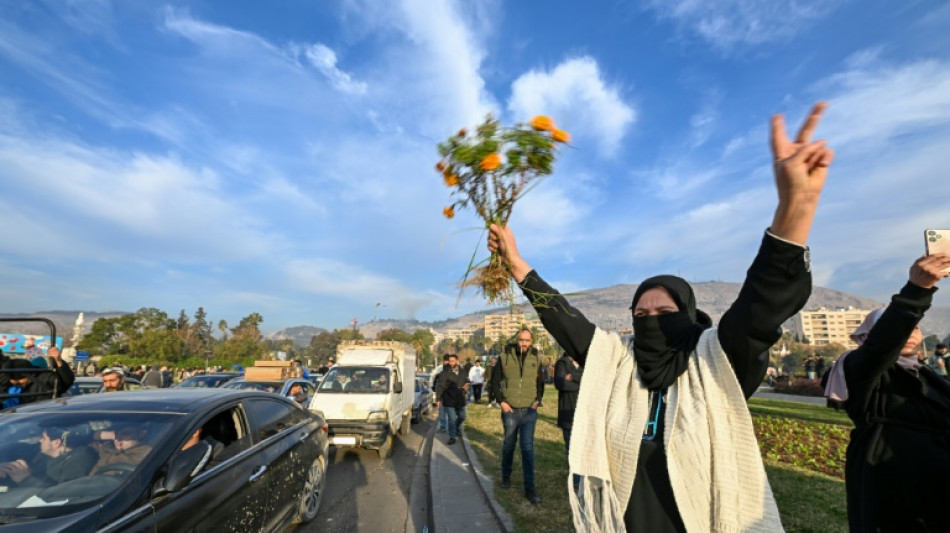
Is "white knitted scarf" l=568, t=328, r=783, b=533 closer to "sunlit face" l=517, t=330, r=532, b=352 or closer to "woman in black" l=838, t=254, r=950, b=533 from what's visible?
"woman in black" l=838, t=254, r=950, b=533

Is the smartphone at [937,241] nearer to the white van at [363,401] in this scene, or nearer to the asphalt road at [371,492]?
the asphalt road at [371,492]

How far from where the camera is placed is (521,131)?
2385 millimetres

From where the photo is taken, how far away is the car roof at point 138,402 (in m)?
3.55

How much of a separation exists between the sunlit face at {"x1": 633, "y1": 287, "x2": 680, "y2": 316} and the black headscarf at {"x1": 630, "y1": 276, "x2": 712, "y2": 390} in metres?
0.02

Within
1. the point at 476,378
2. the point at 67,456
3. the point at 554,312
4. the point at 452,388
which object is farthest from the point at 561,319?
the point at 476,378

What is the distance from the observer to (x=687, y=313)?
194 centimetres

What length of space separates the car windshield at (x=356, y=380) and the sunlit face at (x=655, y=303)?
856cm

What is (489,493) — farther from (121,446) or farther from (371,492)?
(121,446)

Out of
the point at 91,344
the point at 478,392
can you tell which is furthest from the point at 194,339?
the point at 478,392

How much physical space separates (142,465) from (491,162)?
2898 mm

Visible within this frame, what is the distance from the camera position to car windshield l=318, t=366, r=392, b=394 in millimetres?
9828

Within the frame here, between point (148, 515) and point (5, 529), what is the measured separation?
609mm

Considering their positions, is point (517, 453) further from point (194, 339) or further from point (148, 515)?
point (194, 339)

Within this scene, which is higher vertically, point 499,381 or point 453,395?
point 499,381
